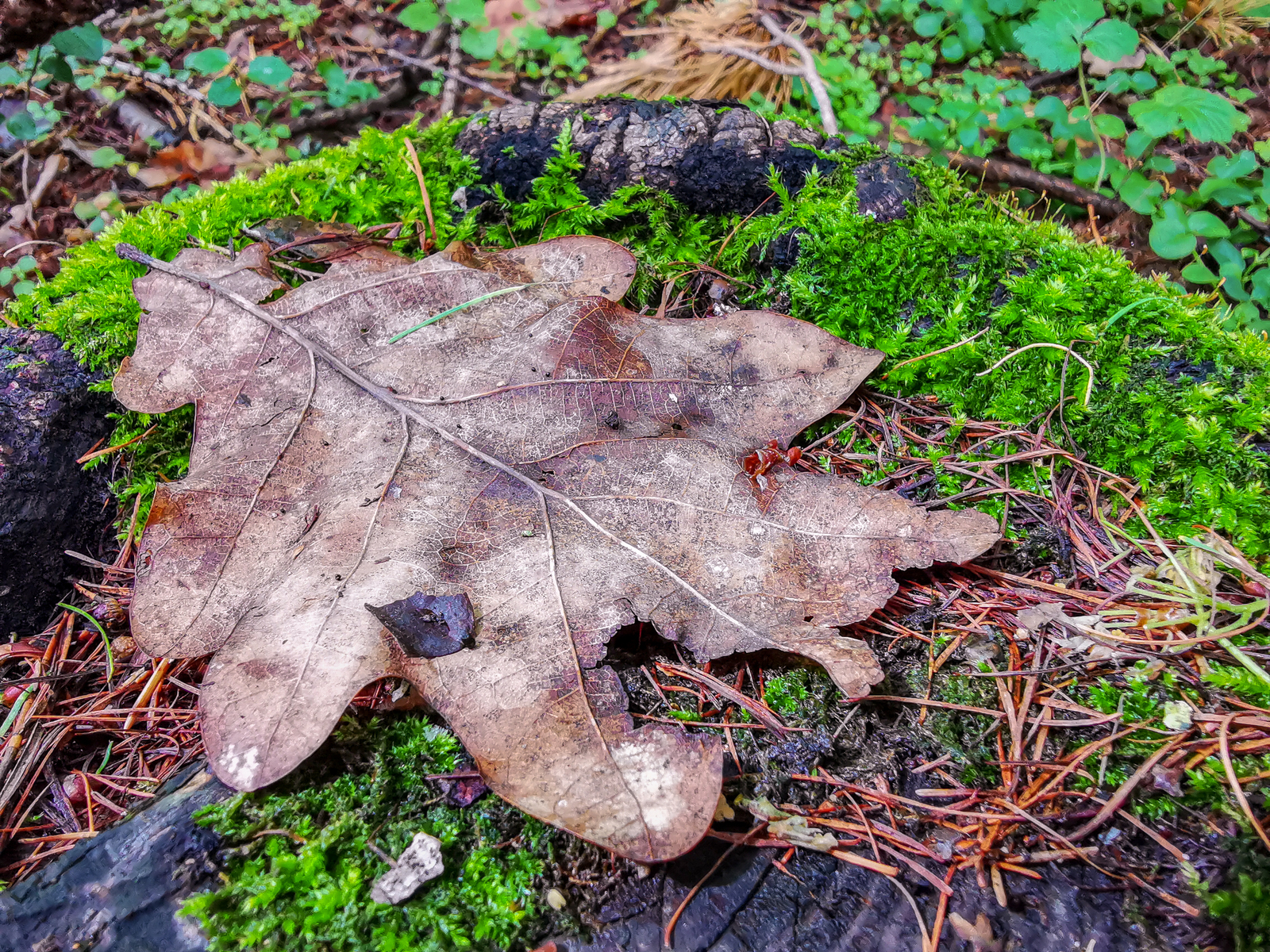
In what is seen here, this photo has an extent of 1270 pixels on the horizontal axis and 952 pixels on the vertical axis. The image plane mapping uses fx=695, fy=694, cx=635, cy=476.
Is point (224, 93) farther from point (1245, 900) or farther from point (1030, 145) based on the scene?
point (1245, 900)

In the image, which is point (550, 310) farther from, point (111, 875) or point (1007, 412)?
point (111, 875)

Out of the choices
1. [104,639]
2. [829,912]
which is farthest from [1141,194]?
[104,639]

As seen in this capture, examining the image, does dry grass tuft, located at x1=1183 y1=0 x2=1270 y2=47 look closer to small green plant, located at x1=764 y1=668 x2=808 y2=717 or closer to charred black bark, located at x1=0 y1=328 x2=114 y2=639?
small green plant, located at x1=764 y1=668 x2=808 y2=717

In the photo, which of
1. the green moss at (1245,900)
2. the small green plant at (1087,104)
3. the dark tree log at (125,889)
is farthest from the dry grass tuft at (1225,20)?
the dark tree log at (125,889)

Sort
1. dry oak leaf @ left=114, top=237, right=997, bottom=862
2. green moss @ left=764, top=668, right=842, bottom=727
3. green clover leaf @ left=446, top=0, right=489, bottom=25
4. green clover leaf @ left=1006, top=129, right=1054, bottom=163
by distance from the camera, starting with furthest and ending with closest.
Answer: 1. green clover leaf @ left=446, top=0, right=489, bottom=25
2. green clover leaf @ left=1006, top=129, right=1054, bottom=163
3. green moss @ left=764, top=668, right=842, bottom=727
4. dry oak leaf @ left=114, top=237, right=997, bottom=862

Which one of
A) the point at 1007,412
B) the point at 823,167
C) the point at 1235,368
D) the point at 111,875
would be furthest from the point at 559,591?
the point at 1235,368

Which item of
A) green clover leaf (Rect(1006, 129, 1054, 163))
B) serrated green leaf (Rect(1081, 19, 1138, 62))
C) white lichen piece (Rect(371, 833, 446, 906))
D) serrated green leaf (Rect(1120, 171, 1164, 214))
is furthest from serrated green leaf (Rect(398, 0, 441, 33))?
white lichen piece (Rect(371, 833, 446, 906))
